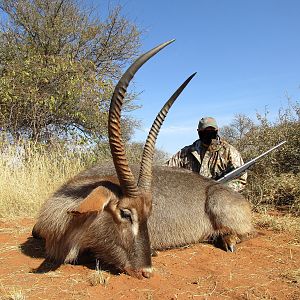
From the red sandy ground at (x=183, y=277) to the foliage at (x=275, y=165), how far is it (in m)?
3.24

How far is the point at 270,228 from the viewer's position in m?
5.83

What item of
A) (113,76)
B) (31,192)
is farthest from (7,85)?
(113,76)

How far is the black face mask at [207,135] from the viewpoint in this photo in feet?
22.1

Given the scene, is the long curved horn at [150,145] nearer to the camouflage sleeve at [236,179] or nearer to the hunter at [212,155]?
the hunter at [212,155]

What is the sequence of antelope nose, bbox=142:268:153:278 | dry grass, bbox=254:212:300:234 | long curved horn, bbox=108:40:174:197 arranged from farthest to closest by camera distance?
1. dry grass, bbox=254:212:300:234
2. antelope nose, bbox=142:268:153:278
3. long curved horn, bbox=108:40:174:197

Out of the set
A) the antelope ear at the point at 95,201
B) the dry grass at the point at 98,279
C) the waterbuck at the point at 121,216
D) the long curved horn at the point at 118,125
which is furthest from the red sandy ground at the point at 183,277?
the long curved horn at the point at 118,125

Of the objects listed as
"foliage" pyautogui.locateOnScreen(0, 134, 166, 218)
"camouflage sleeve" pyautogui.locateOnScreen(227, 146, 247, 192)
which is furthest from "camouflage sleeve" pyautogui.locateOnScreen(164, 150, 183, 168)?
"foliage" pyautogui.locateOnScreen(0, 134, 166, 218)

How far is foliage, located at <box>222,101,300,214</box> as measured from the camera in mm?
8125

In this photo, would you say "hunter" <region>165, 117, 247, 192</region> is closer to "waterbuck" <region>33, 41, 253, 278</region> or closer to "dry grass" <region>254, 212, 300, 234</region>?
"dry grass" <region>254, 212, 300, 234</region>

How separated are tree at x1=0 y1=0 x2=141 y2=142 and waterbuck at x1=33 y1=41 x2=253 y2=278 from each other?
608 centimetres

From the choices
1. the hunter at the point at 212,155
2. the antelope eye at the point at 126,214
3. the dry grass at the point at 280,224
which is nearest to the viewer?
the antelope eye at the point at 126,214

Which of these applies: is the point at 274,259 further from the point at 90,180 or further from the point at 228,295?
the point at 90,180

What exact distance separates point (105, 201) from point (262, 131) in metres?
6.69

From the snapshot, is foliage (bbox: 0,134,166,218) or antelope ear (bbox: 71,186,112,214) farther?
foliage (bbox: 0,134,166,218)
